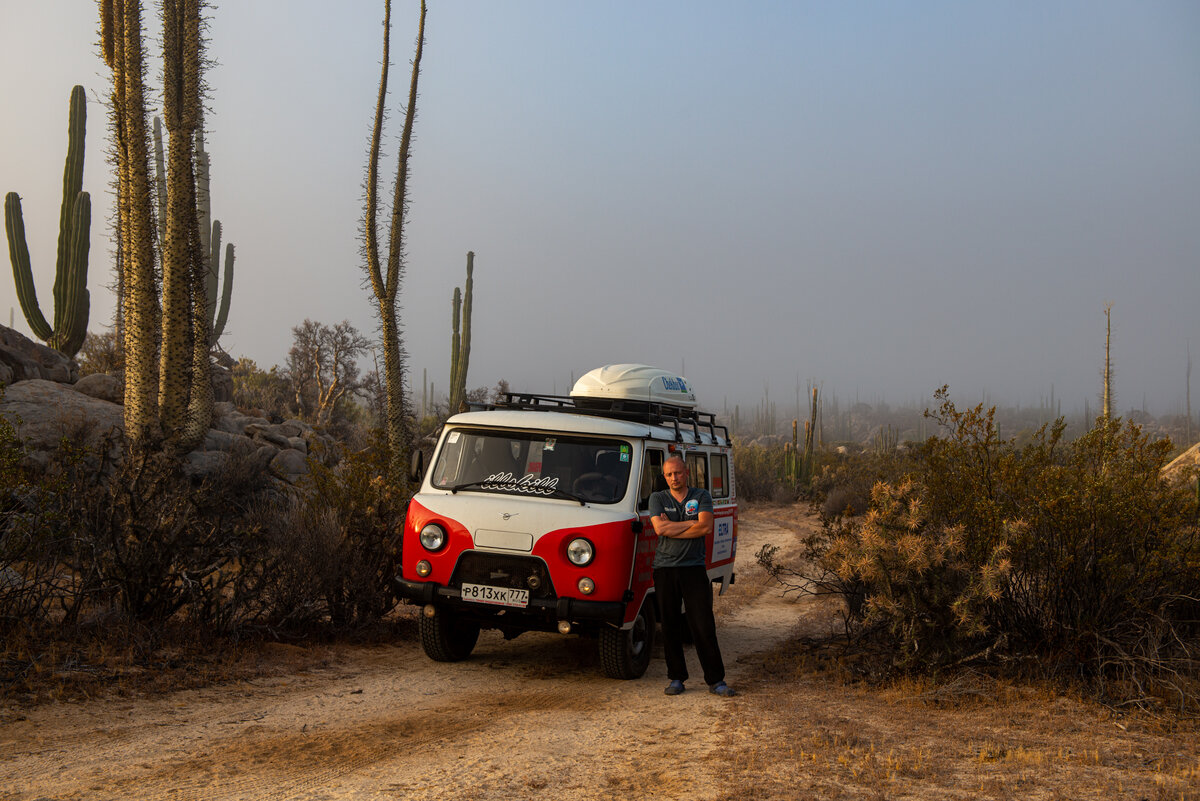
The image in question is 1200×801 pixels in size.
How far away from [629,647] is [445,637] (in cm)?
166

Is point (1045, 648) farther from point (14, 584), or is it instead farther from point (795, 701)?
point (14, 584)

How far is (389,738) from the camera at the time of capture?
574 centimetres

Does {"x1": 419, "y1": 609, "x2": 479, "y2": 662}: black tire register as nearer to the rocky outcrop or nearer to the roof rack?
the roof rack

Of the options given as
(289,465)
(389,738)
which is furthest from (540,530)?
(289,465)

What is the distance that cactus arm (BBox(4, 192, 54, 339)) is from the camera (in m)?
18.6

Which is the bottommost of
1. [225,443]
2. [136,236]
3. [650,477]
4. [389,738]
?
[389,738]

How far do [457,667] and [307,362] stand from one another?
21914 millimetres

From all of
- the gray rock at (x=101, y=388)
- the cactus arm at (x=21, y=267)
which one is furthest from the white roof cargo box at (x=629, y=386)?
the cactus arm at (x=21, y=267)

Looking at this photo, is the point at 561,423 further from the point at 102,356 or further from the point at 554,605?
the point at 102,356

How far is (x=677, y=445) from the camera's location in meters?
8.45

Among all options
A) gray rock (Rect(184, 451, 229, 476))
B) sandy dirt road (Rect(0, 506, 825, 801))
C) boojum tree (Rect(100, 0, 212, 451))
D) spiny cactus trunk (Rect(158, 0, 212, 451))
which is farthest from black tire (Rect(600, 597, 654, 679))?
gray rock (Rect(184, 451, 229, 476))

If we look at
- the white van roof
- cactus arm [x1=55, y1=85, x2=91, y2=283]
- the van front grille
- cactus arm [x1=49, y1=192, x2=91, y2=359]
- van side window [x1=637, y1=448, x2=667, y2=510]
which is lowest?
the van front grille

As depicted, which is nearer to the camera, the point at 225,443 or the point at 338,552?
the point at 338,552

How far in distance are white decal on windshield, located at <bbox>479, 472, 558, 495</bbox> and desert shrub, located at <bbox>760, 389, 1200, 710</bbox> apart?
248 cm
